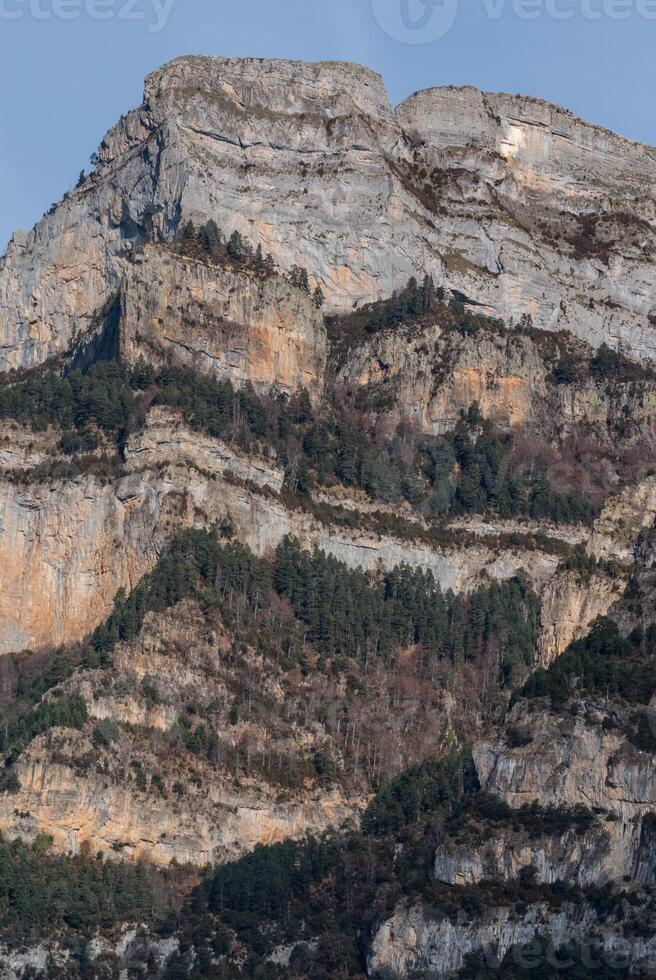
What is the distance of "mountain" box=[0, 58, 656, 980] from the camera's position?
140875 mm

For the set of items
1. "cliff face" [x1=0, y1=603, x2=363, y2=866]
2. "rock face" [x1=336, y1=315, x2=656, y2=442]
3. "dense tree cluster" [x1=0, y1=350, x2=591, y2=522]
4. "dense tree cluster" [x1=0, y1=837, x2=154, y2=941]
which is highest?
"rock face" [x1=336, y1=315, x2=656, y2=442]

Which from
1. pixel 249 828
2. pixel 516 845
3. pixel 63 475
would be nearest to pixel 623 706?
pixel 516 845

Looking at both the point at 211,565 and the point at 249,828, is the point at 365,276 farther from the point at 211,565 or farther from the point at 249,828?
the point at 249,828

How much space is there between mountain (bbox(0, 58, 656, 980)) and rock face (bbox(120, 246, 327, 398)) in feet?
0.67

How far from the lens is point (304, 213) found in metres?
188

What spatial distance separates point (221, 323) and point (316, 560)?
16.8 metres

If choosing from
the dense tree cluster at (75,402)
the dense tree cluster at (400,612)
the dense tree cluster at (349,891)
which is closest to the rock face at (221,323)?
the dense tree cluster at (75,402)

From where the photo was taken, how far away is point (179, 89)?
18912 centimetres

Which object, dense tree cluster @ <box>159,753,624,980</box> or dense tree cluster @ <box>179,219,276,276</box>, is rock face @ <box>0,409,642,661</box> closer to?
dense tree cluster @ <box>179,219,276,276</box>

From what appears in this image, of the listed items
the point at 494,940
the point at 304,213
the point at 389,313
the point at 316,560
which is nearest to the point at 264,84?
the point at 304,213

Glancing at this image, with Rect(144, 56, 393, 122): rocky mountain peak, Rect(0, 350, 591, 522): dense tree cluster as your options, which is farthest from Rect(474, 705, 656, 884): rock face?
Rect(144, 56, 393, 122): rocky mountain peak

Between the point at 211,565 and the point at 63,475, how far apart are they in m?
12.2

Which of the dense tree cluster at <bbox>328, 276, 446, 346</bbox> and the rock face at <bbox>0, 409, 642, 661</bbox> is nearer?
the rock face at <bbox>0, 409, 642, 661</bbox>

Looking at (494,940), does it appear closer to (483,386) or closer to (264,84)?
(483,386)
